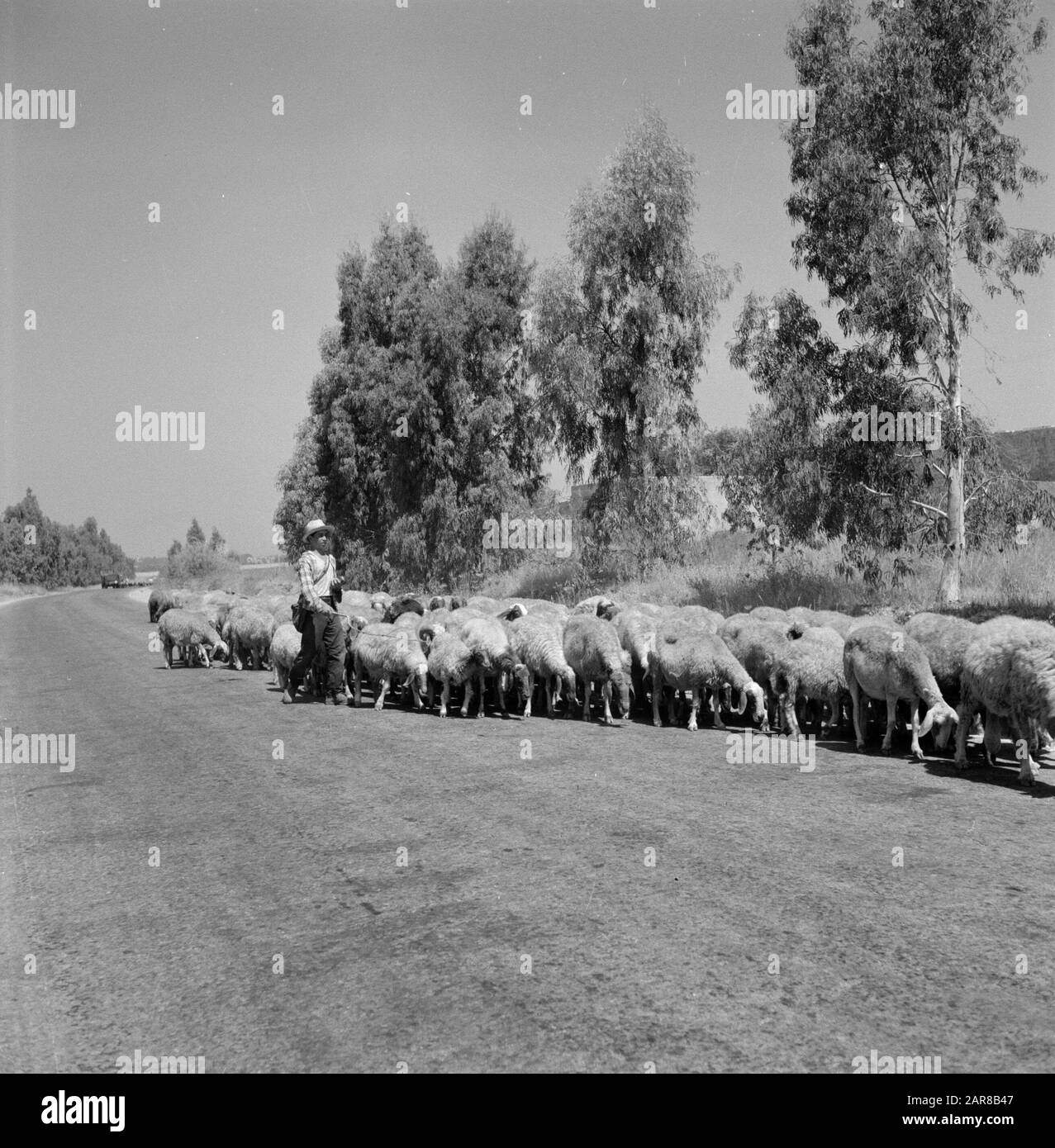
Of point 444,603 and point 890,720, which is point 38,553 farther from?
point 890,720

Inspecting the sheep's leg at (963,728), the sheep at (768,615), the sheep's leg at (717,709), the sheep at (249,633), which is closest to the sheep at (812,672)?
the sheep's leg at (717,709)

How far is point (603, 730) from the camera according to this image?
11.4 metres

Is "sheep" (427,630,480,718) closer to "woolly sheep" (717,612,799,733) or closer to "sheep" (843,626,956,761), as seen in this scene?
"woolly sheep" (717,612,799,733)

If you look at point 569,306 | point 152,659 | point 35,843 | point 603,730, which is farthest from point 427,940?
point 569,306

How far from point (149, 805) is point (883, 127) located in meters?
20.7

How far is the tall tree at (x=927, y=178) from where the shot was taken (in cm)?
1995

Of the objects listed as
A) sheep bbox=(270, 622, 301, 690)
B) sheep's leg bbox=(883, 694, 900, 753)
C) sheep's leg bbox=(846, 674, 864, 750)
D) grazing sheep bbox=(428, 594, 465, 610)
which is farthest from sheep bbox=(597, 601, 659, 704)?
grazing sheep bbox=(428, 594, 465, 610)

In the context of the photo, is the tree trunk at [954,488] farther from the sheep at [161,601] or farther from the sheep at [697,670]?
the sheep at [161,601]

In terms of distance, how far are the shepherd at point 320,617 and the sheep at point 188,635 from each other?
19.9ft

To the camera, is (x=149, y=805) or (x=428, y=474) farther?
(x=428, y=474)

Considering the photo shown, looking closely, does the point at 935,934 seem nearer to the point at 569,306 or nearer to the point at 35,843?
the point at 35,843

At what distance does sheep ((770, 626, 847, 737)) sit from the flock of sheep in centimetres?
2

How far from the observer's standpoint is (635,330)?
2772cm
